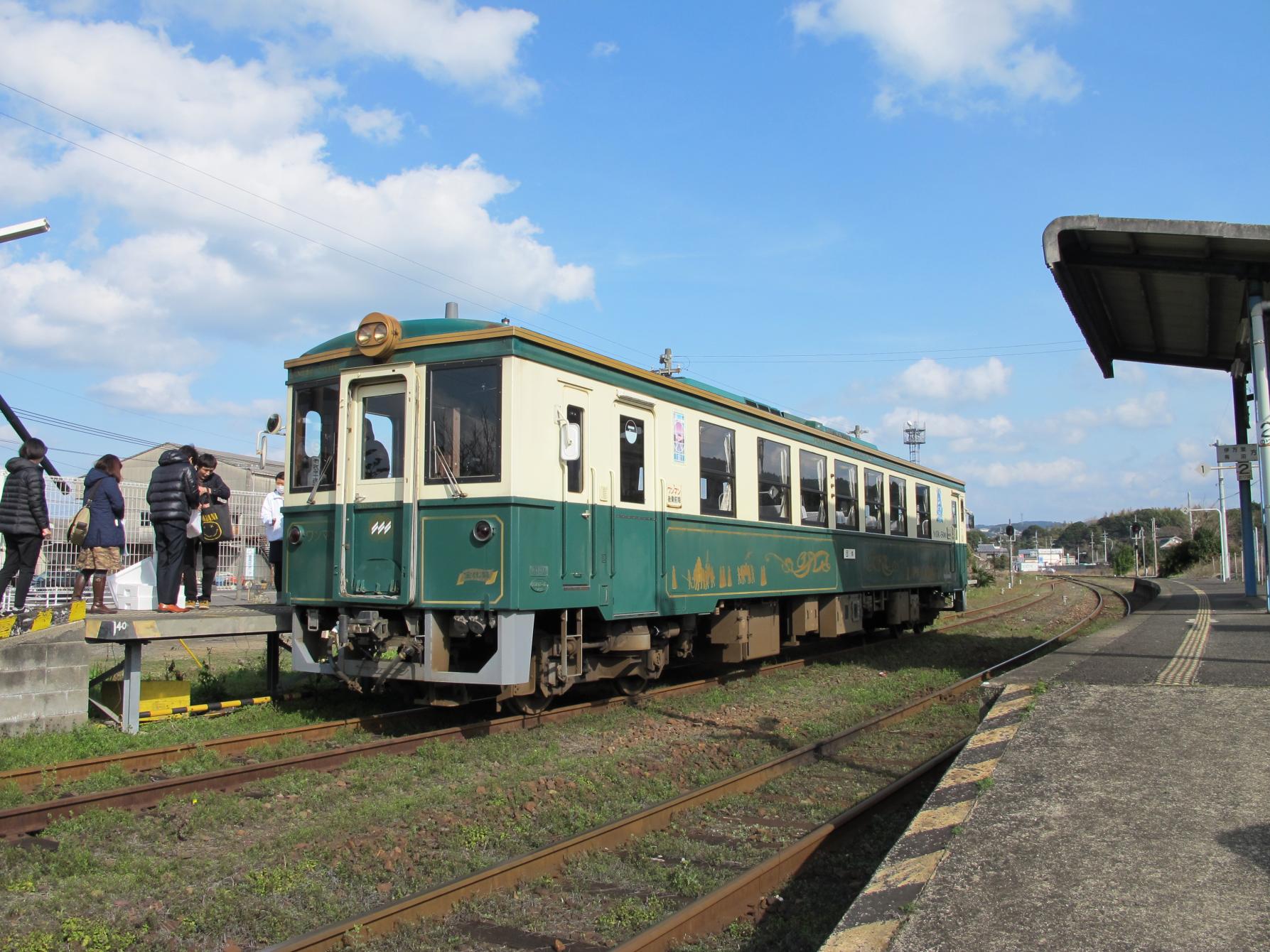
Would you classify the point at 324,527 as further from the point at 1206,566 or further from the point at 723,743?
the point at 1206,566

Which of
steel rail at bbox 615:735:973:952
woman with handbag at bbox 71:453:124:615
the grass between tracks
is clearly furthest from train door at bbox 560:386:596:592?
woman with handbag at bbox 71:453:124:615

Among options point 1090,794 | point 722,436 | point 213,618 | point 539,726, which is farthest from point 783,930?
point 722,436

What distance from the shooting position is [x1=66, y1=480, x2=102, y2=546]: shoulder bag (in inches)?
359

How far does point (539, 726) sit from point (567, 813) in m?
2.46

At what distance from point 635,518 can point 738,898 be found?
15.5 feet

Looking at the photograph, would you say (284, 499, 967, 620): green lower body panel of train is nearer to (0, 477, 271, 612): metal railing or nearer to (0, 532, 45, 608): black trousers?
(0, 532, 45, 608): black trousers

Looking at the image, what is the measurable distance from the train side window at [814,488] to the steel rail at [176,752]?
586cm

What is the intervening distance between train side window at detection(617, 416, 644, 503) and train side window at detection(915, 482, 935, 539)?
30.9 feet

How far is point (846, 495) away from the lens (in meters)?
14.0

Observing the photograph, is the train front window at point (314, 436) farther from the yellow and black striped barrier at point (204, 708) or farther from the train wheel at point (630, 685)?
the train wheel at point (630, 685)

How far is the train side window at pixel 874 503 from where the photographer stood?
1485 cm

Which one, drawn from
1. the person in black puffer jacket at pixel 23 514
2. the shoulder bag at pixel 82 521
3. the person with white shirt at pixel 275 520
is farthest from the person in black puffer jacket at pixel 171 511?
the person with white shirt at pixel 275 520

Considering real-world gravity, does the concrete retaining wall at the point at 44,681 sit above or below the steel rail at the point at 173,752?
above

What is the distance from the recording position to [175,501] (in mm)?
9086
